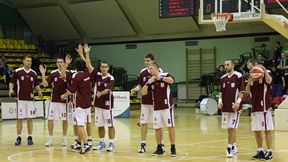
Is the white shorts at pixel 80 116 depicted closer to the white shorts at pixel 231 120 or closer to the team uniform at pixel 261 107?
the white shorts at pixel 231 120

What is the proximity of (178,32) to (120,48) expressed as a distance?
4.61 metres

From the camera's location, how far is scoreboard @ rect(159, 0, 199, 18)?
20.8m

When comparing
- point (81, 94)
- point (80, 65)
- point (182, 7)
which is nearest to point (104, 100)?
point (81, 94)

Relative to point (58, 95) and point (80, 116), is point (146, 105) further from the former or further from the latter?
point (58, 95)

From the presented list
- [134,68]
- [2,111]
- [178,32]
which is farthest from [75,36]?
[2,111]

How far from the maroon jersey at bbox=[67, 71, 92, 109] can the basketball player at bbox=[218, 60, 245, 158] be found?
2859mm

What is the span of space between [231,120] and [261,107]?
2.11 feet

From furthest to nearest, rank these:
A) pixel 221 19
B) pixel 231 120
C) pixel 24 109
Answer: pixel 221 19
pixel 24 109
pixel 231 120

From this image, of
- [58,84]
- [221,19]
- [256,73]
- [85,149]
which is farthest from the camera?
[221,19]

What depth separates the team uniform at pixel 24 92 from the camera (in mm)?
12906

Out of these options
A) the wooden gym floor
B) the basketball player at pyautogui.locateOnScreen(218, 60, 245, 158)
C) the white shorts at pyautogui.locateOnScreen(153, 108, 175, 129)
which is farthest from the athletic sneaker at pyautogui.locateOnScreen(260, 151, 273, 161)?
the white shorts at pyautogui.locateOnScreen(153, 108, 175, 129)

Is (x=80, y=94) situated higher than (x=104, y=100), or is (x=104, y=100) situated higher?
(x=80, y=94)

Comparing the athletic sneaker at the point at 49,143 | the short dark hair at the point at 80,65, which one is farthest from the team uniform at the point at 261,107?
the athletic sneaker at the point at 49,143

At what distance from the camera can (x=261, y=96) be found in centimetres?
1053
